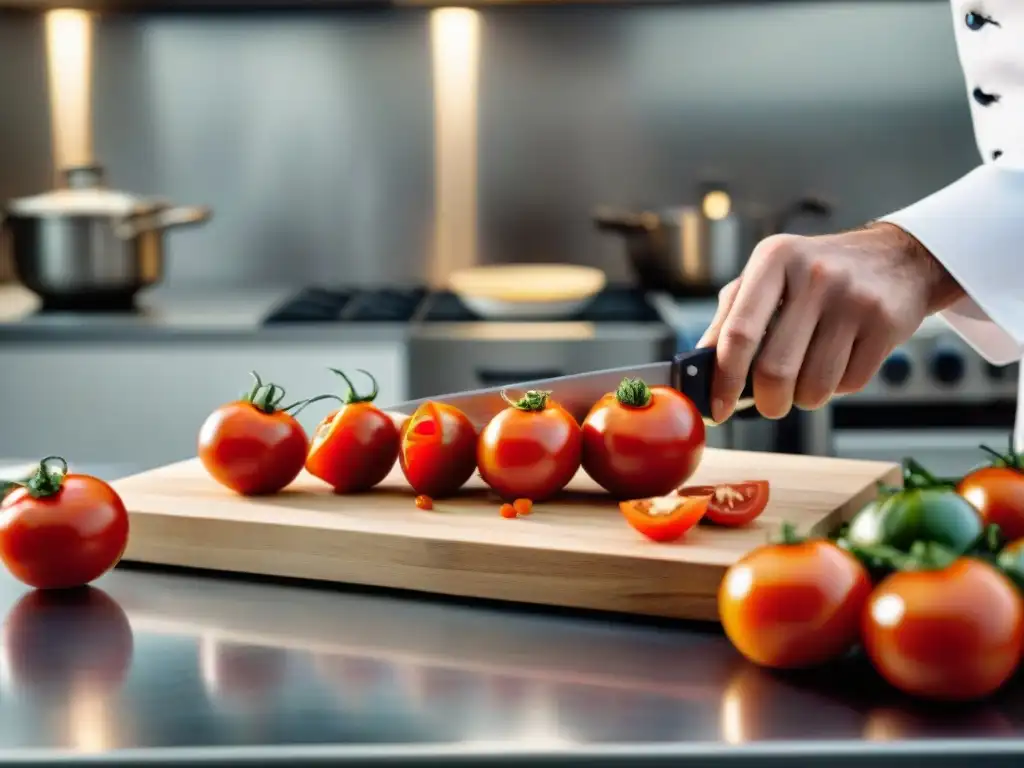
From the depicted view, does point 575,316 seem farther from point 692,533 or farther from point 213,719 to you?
point 213,719

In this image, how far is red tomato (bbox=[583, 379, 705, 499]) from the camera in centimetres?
114

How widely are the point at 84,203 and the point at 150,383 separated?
37cm

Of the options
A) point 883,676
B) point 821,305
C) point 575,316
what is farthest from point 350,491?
point 575,316

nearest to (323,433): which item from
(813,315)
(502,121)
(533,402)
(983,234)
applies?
(533,402)

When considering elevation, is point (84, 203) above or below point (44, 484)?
above

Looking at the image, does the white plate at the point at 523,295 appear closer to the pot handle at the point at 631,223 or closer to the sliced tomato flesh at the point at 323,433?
the pot handle at the point at 631,223

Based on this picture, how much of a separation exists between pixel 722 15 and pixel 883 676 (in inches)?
97.2

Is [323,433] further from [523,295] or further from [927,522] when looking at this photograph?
[523,295]

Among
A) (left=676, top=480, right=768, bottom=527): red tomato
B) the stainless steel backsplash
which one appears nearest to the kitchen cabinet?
the stainless steel backsplash

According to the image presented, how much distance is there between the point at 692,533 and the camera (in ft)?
3.44

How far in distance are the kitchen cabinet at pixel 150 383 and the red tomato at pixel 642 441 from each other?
123 cm

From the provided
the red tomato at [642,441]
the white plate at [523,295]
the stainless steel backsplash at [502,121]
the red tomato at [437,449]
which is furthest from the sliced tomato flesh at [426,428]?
the stainless steel backsplash at [502,121]

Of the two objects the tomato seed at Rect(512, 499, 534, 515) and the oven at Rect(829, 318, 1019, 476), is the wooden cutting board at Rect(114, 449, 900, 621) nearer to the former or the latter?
the tomato seed at Rect(512, 499, 534, 515)

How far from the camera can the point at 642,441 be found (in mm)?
1140
